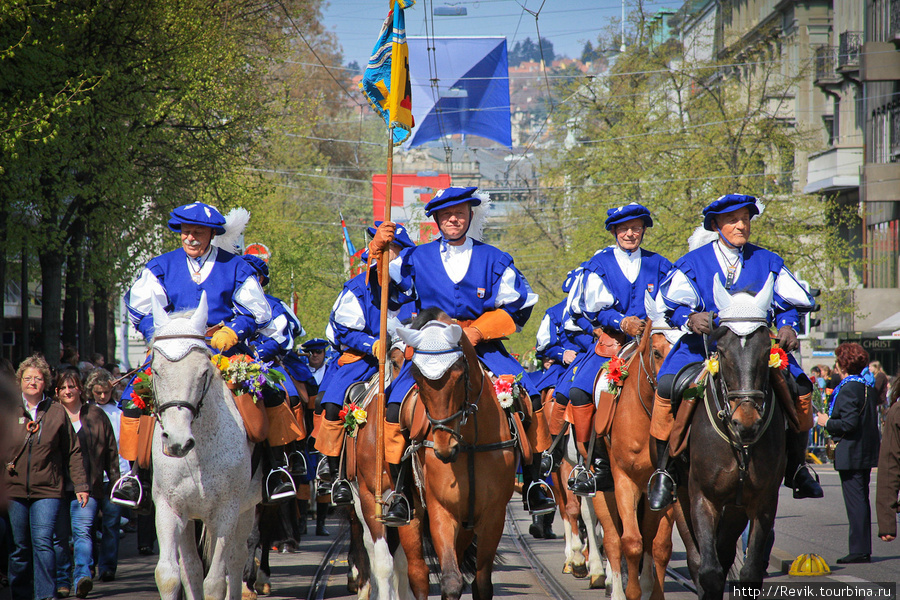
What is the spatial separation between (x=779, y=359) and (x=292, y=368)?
5904 mm

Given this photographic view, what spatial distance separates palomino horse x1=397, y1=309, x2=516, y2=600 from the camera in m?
6.92

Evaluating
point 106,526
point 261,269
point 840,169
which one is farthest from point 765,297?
point 840,169

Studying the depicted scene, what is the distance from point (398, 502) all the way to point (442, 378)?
50.1 inches

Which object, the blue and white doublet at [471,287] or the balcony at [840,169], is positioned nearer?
the blue and white doublet at [471,287]

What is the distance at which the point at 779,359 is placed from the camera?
772 cm

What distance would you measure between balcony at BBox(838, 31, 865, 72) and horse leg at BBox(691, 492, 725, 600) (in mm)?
34915

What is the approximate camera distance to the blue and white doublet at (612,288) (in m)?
10.2

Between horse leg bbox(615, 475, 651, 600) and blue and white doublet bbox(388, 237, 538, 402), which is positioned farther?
horse leg bbox(615, 475, 651, 600)

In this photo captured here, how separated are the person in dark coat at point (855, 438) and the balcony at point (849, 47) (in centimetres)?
2956

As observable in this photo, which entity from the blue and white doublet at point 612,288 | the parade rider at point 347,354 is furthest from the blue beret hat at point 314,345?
the blue and white doublet at point 612,288

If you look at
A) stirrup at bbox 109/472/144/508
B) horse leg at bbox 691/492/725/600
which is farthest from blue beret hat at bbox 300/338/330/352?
horse leg at bbox 691/492/725/600

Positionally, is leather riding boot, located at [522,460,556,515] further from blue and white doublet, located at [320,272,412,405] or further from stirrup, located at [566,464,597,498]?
blue and white doublet, located at [320,272,412,405]

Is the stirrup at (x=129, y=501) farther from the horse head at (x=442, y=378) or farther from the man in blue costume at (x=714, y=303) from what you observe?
the man in blue costume at (x=714, y=303)

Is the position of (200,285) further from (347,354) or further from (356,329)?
(347,354)
